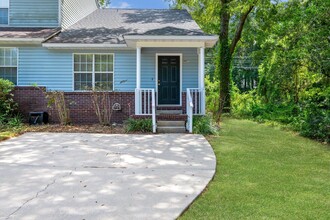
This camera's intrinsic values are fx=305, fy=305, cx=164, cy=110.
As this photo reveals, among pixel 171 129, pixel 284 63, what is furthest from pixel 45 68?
pixel 284 63

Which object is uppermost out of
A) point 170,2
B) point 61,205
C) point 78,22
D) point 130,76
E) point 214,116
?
point 170,2

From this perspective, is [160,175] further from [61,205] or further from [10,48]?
[10,48]

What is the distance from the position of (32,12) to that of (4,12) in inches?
49.8

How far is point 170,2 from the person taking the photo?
77.8 feet

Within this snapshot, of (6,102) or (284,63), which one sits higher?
(284,63)

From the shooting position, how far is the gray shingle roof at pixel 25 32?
39.1 ft

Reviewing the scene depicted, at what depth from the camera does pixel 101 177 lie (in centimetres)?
509

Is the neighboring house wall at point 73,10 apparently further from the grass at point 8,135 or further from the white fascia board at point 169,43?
the grass at point 8,135

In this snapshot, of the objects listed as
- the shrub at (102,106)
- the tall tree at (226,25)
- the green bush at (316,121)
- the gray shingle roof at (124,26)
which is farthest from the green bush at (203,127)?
the tall tree at (226,25)

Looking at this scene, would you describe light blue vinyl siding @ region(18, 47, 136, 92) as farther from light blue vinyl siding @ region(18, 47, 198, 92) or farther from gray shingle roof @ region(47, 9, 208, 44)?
gray shingle roof @ region(47, 9, 208, 44)

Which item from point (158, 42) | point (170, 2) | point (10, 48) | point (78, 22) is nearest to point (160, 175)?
point (158, 42)

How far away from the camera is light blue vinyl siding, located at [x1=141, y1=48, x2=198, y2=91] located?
1253 cm

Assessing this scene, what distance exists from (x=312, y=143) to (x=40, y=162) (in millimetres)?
7061

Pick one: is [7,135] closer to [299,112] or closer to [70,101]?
[70,101]
